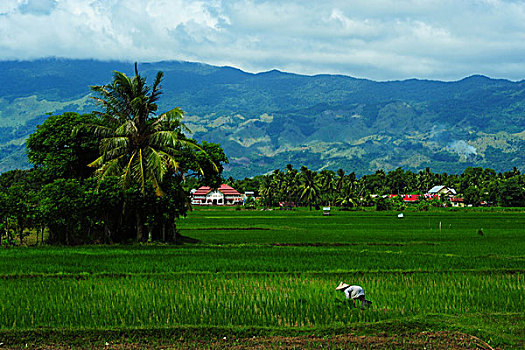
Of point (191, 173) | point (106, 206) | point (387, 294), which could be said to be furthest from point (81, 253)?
point (387, 294)

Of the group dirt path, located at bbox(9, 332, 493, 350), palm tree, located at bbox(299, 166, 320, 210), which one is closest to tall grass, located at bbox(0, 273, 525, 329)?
dirt path, located at bbox(9, 332, 493, 350)

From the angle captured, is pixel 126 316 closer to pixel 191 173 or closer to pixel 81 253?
pixel 81 253

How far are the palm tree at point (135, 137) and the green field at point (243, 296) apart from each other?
4396 mm

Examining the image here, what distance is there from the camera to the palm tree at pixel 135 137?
82.2ft

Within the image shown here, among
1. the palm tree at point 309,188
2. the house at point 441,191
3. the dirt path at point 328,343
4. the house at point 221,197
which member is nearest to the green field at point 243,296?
the dirt path at point 328,343

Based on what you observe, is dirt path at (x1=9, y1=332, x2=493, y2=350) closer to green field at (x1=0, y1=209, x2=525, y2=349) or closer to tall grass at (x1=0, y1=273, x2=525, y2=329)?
green field at (x1=0, y1=209, x2=525, y2=349)

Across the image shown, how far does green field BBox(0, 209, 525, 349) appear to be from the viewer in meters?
10.2

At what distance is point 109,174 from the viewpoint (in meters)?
25.4

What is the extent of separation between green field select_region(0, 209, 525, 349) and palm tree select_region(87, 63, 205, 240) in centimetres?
440

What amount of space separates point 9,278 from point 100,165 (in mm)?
10438

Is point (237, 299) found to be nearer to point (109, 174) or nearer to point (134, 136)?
point (109, 174)

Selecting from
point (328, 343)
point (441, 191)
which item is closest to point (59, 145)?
point (328, 343)

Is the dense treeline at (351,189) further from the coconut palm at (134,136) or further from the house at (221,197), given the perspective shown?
the coconut palm at (134,136)

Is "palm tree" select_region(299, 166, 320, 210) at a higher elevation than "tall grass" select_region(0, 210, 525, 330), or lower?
higher
